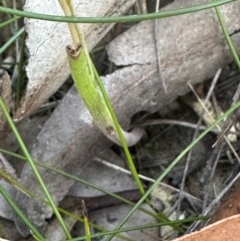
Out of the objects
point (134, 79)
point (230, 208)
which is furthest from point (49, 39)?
point (230, 208)

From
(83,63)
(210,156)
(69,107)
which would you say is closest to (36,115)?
(69,107)

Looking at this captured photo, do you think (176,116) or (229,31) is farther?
(176,116)

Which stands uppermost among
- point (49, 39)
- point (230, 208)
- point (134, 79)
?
point (49, 39)

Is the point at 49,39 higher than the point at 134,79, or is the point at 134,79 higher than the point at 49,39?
the point at 49,39

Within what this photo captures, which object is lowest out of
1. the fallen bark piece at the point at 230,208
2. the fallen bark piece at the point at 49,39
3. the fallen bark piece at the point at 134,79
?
the fallen bark piece at the point at 230,208

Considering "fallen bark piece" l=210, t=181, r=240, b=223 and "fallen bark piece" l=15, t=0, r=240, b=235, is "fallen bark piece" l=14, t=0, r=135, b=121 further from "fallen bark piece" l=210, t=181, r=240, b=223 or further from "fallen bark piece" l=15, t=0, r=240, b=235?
"fallen bark piece" l=210, t=181, r=240, b=223

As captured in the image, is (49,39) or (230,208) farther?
(49,39)

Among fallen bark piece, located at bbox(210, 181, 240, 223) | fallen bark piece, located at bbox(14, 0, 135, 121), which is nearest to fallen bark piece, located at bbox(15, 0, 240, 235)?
fallen bark piece, located at bbox(14, 0, 135, 121)

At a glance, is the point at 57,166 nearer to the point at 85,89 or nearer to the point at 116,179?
the point at 116,179

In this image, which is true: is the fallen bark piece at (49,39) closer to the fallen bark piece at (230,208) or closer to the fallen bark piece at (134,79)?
the fallen bark piece at (134,79)

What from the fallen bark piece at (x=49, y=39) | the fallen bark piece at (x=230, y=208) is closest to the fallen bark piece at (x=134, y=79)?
the fallen bark piece at (x=49, y=39)

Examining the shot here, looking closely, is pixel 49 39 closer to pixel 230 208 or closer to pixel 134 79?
pixel 134 79
